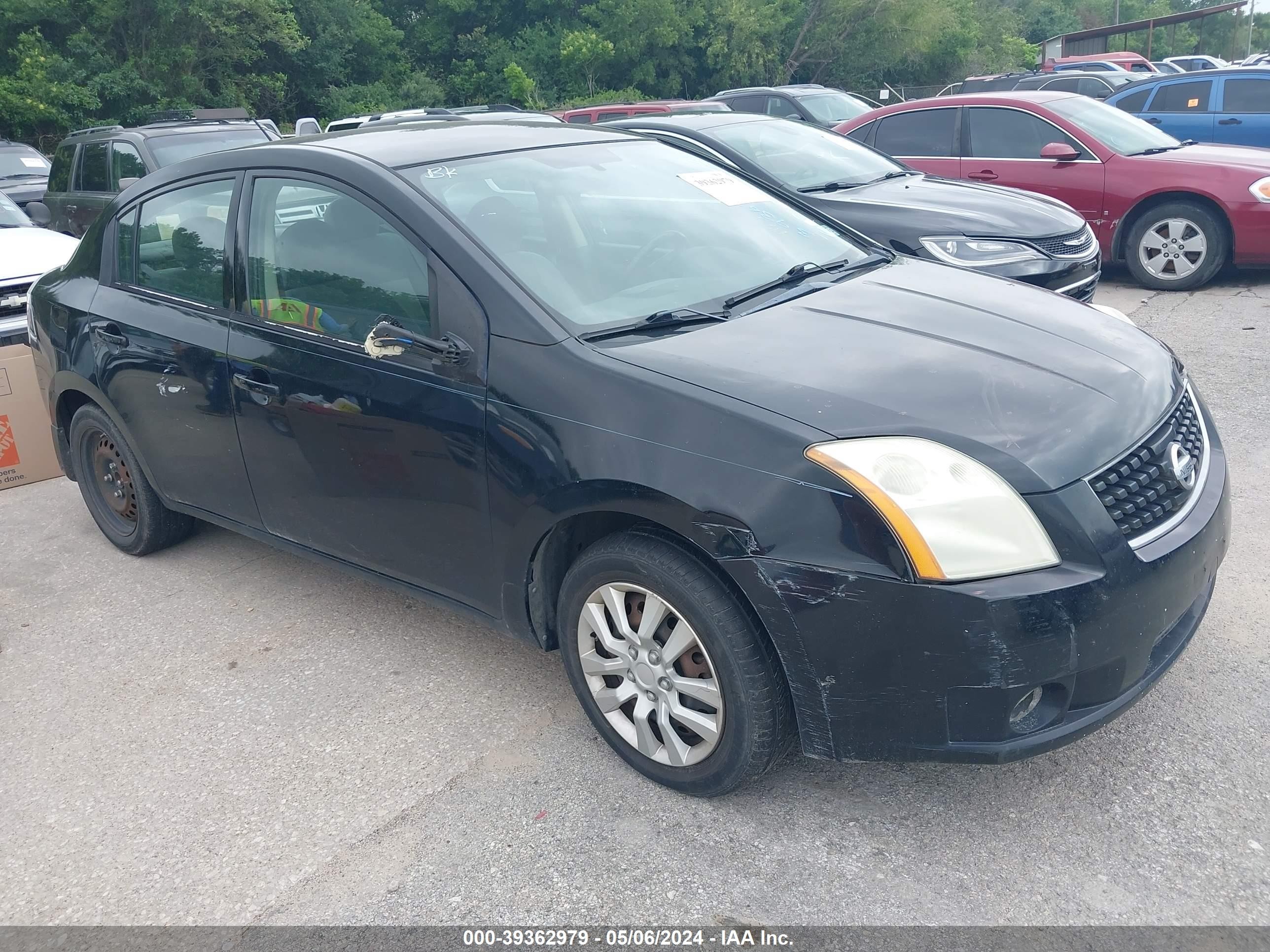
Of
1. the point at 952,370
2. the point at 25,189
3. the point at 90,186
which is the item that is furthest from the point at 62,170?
the point at 952,370

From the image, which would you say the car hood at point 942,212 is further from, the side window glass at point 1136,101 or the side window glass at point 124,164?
the side window glass at point 124,164

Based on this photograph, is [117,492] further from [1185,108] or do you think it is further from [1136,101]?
[1185,108]

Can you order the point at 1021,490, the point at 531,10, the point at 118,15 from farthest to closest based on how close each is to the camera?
the point at 531,10, the point at 118,15, the point at 1021,490

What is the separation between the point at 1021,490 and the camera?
2.50 m

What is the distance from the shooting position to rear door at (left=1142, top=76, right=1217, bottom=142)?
12805mm

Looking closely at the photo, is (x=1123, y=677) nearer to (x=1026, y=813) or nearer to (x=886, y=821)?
(x=1026, y=813)

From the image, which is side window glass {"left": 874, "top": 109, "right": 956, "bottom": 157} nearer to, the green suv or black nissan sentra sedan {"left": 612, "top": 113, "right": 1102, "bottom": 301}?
black nissan sentra sedan {"left": 612, "top": 113, "right": 1102, "bottom": 301}

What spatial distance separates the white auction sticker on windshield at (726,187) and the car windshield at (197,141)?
7.90 metres

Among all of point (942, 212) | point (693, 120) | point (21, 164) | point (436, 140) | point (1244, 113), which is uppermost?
point (436, 140)

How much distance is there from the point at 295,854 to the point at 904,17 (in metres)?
44.1

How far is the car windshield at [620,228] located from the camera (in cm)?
326

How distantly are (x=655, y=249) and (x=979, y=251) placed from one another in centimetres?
394

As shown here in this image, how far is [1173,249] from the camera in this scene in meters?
8.70

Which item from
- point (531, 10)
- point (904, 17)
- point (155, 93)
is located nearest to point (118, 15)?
point (155, 93)
